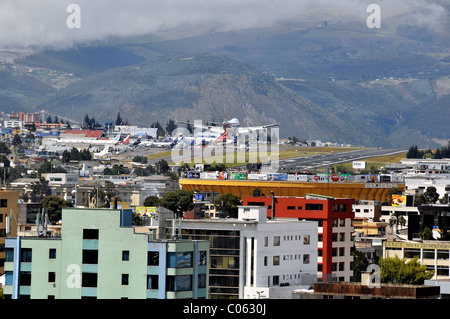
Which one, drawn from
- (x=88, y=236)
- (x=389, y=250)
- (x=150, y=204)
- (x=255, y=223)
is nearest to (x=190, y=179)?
(x=150, y=204)

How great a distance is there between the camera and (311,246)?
58312 millimetres

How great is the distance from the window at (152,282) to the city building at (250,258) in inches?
580

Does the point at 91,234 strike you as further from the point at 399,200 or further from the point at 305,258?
the point at 399,200

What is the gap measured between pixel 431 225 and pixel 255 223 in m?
48.4

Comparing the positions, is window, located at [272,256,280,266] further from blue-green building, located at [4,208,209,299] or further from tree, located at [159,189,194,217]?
tree, located at [159,189,194,217]

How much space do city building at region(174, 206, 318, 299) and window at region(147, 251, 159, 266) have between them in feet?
47.6

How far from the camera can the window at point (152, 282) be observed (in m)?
34.9

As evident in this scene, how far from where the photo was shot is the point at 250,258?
52781 millimetres

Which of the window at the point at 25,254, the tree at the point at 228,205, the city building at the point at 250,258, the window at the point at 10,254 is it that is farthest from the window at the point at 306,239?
the tree at the point at 228,205

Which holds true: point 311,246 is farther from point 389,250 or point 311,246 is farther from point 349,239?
point 389,250

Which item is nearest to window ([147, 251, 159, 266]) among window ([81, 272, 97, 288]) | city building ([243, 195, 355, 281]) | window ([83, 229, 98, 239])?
window ([81, 272, 97, 288])

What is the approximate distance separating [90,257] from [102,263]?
63 centimetres

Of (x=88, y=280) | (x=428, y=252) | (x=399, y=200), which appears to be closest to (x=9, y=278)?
(x=88, y=280)
